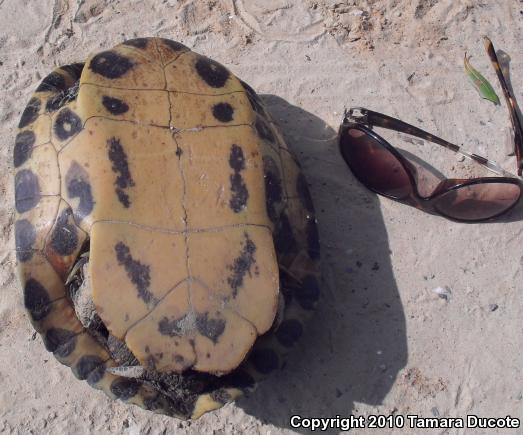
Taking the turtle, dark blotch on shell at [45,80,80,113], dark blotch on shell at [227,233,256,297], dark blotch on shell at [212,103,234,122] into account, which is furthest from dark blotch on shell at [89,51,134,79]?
dark blotch on shell at [227,233,256,297]

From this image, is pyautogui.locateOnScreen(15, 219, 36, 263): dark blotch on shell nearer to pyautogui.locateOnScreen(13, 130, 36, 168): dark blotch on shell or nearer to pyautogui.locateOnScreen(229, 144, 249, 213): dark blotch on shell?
pyautogui.locateOnScreen(13, 130, 36, 168): dark blotch on shell

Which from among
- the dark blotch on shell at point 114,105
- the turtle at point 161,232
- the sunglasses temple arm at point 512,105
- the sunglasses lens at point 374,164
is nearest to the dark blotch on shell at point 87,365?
the turtle at point 161,232

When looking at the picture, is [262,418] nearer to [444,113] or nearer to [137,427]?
[137,427]

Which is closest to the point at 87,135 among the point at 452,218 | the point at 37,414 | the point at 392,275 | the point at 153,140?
the point at 153,140

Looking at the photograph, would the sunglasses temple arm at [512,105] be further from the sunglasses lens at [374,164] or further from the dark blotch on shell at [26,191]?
the dark blotch on shell at [26,191]

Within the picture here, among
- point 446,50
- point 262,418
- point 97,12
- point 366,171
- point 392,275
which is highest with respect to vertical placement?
point 97,12

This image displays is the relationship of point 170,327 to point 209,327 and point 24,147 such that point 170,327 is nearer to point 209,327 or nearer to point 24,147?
point 209,327
